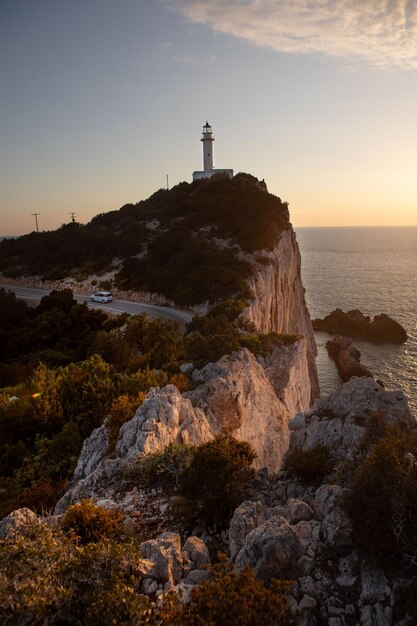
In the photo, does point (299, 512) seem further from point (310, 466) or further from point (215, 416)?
point (215, 416)

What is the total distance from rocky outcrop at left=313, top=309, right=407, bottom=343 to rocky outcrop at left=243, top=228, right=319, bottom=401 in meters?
13.1

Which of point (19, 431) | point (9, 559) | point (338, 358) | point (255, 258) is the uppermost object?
point (255, 258)

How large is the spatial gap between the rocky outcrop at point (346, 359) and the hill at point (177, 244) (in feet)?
61.1

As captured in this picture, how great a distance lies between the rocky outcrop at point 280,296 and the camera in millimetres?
38094

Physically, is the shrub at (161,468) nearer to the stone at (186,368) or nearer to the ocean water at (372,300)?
the stone at (186,368)

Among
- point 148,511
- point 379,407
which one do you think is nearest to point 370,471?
point 148,511

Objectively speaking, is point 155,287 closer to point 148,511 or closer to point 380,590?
point 148,511

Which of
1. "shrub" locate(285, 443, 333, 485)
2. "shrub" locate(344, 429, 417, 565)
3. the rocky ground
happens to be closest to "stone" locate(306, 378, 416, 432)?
"shrub" locate(285, 443, 333, 485)

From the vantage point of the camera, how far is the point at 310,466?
1027 centimetres

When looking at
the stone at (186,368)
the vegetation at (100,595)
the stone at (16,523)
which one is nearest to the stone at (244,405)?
the stone at (186,368)

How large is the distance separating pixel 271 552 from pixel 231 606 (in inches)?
56.8

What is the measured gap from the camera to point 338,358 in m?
56.4

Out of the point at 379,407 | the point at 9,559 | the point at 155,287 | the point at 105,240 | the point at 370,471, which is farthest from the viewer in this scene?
the point at 105,240

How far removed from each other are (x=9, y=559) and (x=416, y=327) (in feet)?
241
